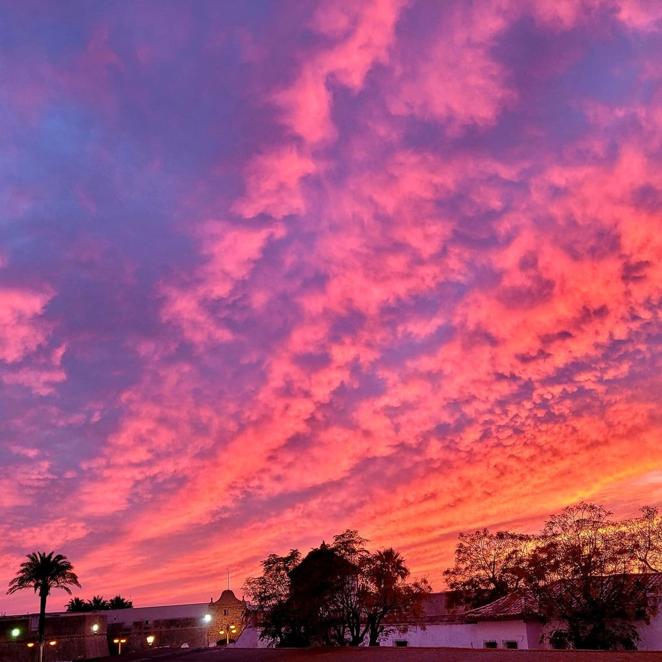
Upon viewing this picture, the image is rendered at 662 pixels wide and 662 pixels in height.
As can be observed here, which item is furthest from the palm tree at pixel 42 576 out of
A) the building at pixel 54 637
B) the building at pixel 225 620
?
the building at pixel 225 620

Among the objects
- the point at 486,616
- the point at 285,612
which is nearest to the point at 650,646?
the point at 486,616

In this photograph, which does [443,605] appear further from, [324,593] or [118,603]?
[118,603]

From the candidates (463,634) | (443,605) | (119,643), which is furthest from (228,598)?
(463,634)

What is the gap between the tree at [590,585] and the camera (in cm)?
3350

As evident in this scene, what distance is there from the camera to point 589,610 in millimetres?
33562

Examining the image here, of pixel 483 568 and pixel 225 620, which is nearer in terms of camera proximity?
pixel 483 568

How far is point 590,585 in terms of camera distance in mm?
33812

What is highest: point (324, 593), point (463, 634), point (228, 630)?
point (324, 593)

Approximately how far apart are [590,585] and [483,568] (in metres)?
25.9

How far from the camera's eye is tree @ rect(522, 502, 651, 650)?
110 ft

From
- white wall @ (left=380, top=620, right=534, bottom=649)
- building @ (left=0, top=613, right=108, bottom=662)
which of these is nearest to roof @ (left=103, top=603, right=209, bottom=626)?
building @ (left=0, top=613, right=108, bottom=662)

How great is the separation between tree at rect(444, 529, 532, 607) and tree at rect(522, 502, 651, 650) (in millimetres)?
21461

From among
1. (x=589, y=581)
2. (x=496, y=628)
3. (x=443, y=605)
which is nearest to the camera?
(x=589, y=581)

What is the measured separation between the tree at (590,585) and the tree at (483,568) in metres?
21.5
